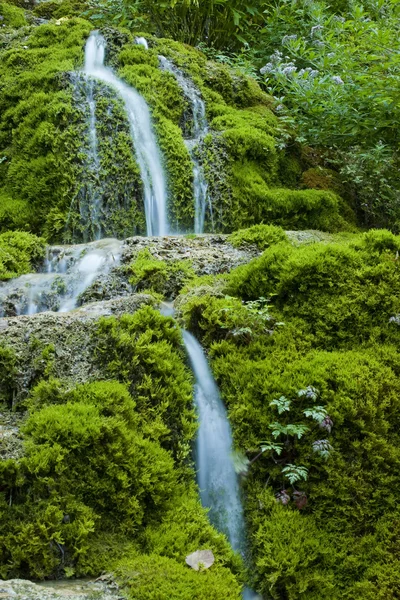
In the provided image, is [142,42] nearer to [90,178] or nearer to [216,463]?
[90,178]

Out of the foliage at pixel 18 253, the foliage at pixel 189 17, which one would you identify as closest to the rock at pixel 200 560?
the foliage at pixel 18 253

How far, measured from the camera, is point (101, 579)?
8.13 feet

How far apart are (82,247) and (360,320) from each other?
323 cm

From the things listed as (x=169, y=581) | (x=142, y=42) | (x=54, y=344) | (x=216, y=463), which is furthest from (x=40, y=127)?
(x=169, y=581)

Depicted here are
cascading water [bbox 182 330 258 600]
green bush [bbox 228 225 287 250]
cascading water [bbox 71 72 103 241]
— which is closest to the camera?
Result: cascading water [bbox 182 330 258 600]

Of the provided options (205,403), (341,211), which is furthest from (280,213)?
(205,403)

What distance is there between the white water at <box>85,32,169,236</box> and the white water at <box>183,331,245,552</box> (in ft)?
11.5

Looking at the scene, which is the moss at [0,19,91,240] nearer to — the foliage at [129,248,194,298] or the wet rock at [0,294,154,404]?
the foliage at [129,248,194,298]

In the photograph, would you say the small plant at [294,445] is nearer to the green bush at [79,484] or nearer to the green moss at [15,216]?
the green bush at [79,484]

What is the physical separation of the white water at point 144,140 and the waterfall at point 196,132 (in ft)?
1.58

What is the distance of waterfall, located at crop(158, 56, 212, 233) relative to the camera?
23.6 feet

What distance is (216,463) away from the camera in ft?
11.0

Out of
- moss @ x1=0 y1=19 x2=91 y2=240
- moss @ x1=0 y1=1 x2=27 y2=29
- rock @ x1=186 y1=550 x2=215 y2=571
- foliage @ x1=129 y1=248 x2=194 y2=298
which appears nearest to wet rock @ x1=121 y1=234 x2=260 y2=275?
foliage @ x1=129 y1=248 x2=194 y2=298

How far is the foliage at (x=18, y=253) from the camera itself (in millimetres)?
5363
